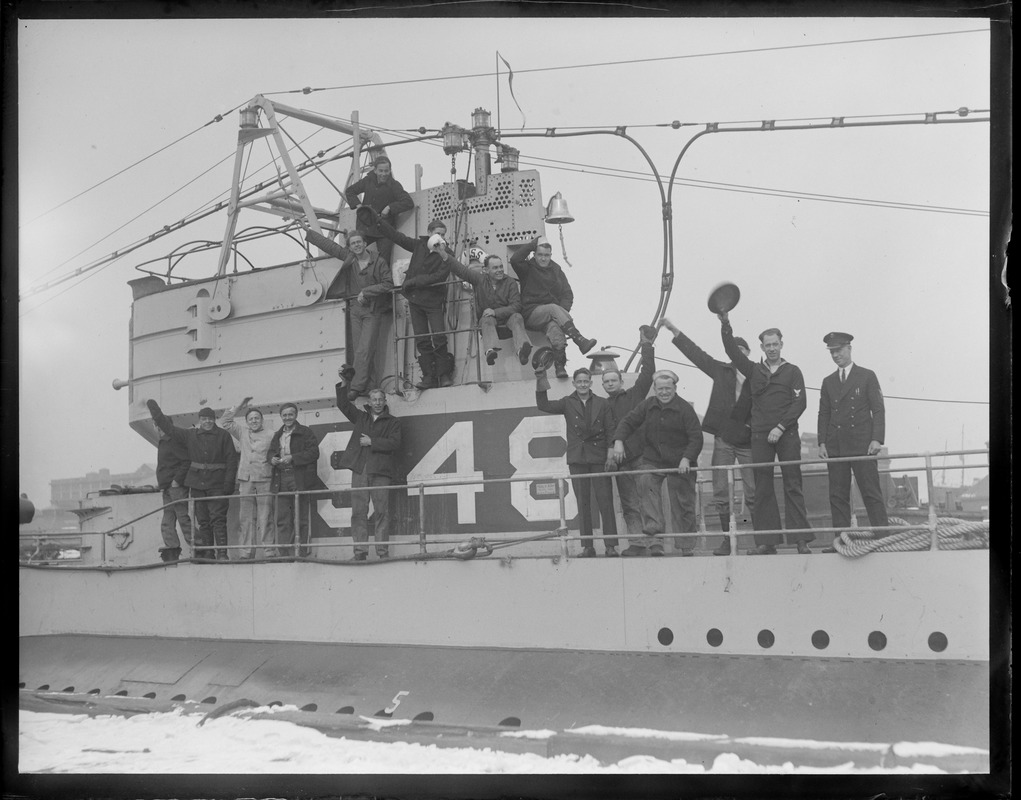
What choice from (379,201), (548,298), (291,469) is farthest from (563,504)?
(379,201)

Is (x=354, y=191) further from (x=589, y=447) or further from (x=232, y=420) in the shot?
(x=589, y=447)

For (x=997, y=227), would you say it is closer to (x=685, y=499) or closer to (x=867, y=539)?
(x=867, y=539)

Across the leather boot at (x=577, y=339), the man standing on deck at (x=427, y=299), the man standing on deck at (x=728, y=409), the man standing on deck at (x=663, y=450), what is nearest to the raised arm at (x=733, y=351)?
the man standing on deck at (x=728, y=409)

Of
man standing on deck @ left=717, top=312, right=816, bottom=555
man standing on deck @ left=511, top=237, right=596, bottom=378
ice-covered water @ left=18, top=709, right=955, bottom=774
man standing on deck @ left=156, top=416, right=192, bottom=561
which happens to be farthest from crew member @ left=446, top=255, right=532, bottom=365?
ice-covered water @ left=18, top=709, right=955, bottom=774

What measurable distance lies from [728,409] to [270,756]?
4.42 meters

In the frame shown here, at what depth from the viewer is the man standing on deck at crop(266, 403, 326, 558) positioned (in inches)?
404

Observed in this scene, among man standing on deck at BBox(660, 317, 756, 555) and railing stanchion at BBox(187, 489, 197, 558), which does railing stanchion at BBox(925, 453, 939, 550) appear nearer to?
man standing on deck at BBox(660, 317, 756, 555)

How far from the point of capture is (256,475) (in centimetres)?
1062

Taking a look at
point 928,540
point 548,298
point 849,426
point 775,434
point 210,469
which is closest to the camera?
point 928,540

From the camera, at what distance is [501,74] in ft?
27.3

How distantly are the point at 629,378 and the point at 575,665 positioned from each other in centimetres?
283

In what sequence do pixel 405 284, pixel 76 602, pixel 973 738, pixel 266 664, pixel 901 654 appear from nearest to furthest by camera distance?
pixel 973 738
pixel 901 654
pixel 266 664
pixel 405 284
pixel 76 602

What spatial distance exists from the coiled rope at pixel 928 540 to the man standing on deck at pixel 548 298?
10.3 feet

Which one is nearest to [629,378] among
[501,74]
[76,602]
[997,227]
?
[501,74]
